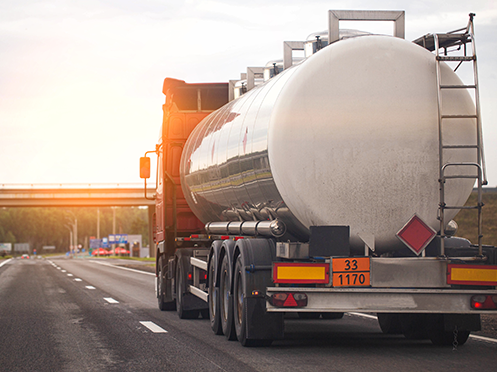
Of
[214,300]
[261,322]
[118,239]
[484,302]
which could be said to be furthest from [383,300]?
[118,239]

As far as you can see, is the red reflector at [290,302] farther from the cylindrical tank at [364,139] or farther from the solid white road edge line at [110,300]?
the solid white road edge line at [110,300]

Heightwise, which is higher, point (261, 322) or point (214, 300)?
point (214, 300)

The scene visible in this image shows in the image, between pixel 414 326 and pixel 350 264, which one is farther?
pixel 414 326

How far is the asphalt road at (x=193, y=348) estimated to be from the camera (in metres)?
7.32

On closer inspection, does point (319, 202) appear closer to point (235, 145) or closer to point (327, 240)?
point (327, 240)

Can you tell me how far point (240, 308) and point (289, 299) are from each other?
1.13 m

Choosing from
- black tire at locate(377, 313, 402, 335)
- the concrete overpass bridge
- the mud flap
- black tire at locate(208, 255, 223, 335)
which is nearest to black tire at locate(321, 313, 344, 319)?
black tire at locate(377, 313, 402, 335)

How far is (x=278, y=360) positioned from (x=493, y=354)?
232 centimetres

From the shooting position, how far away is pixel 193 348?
8.55m

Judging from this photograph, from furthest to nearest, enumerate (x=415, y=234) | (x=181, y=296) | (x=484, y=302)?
(x=181, y=296) < (x=415, y=234) < (x=484, y=302)

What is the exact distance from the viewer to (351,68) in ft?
26.6

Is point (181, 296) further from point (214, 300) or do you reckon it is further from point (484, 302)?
point (484, 302)

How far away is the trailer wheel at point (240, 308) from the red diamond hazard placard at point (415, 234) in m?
1.71

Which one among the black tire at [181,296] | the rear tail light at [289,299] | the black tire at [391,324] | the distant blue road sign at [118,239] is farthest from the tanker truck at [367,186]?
the distant blue road sign at [118,239]
